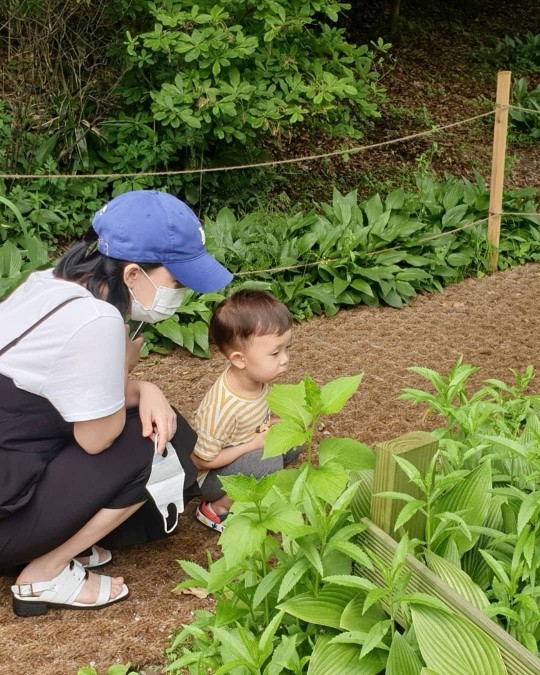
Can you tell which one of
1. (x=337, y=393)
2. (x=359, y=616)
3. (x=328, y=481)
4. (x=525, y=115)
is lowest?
(x=525, y=115)

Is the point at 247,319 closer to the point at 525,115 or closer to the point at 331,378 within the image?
the point at 331,378

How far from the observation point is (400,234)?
597 centimetres

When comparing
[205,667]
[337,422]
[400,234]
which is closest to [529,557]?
[205,667]

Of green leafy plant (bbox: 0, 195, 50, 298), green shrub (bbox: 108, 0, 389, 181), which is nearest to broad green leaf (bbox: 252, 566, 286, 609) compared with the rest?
green leafy plant (bbox: 0, 195, 50, 298)

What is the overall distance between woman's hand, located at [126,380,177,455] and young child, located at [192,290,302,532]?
33cm

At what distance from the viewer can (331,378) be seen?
462 cm

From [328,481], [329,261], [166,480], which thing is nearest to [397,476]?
[328,481]

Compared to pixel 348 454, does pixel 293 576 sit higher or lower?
lower

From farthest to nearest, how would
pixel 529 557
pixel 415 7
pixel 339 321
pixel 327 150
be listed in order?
pixel 415 7 → pixel 327 150 → pixel 339 321 → pixel 529 557

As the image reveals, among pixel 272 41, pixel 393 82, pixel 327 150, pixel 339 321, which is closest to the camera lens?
pixel 339 321

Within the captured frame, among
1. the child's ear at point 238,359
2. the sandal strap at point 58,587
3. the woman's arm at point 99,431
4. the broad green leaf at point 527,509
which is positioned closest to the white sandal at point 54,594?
the sandal strap at point 58,587

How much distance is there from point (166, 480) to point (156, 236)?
2.60 ft

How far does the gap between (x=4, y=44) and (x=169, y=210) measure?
16.4ft

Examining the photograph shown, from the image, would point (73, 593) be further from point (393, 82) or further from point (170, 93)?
point (393, 82)
